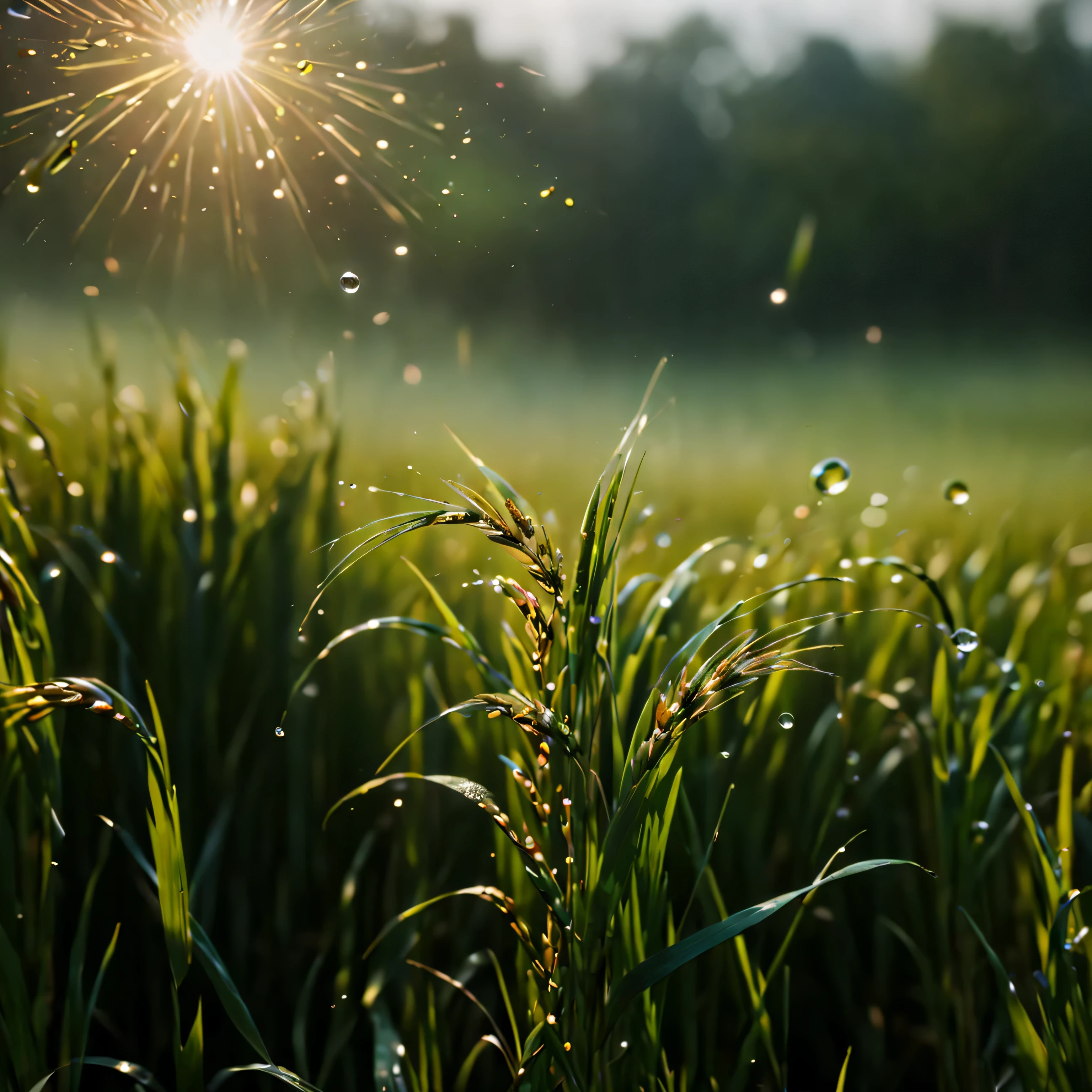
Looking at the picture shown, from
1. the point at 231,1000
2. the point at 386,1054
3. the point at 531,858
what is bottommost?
the point at 386,1054

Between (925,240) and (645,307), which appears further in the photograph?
(925,240)

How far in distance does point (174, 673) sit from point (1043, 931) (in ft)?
3.10

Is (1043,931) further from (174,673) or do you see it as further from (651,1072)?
(174,673)

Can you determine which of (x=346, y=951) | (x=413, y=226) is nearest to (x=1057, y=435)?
(x=413, y=226)

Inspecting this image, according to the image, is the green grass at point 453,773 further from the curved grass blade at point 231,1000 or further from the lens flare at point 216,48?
the lens flare at point 216,48

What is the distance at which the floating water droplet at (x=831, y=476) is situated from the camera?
774 millimetres

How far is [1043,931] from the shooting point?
2.29 feet

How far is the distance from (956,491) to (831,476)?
0.16 m

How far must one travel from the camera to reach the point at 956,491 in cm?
84

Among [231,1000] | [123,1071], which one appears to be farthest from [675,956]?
[123,1071]

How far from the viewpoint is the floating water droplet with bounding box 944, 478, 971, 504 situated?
0.82 m

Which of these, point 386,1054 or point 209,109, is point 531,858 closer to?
point 386,1054

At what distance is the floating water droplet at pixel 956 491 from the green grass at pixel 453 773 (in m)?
0.11

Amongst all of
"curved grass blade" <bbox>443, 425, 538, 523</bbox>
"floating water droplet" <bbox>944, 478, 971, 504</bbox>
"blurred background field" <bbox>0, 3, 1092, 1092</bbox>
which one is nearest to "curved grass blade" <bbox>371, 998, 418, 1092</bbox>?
"blurred background field" <bbox>0, 3, 1092, 1092</bbox>
